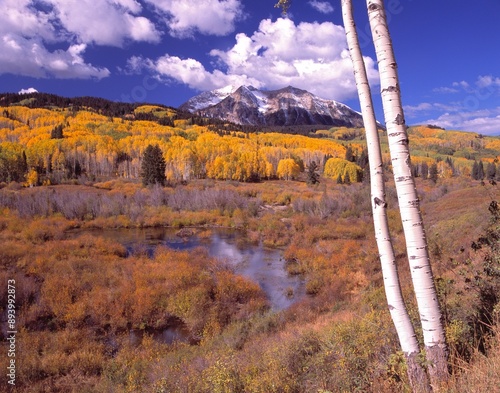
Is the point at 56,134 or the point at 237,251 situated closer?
the point at 237,251

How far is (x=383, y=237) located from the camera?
3738 mm

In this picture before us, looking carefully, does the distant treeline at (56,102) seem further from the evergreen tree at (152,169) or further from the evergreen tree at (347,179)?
the evergreen tree at (347,179)

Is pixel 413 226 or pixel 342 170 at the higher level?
pixel 342 170

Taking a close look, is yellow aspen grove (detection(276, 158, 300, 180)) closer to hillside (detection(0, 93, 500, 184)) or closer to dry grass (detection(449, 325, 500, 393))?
hillside (detection(0, 93, 500, 184))

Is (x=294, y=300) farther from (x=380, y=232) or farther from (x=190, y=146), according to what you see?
(x=190, y=146)

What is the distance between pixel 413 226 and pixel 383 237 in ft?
1.27

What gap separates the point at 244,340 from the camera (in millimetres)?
13172

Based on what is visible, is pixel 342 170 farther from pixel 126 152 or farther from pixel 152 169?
pixel 126 152

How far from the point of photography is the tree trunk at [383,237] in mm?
3543

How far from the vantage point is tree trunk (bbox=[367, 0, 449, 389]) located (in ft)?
11.1

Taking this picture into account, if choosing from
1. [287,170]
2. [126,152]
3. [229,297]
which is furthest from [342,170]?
[229,297]

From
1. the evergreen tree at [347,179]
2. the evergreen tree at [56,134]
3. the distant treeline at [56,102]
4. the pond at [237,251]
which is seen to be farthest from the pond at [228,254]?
the distant treeline at [56,102]

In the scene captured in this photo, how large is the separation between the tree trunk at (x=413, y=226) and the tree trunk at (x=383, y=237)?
16 cm

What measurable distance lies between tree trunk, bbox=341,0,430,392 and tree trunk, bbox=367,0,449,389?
0.16 meters
